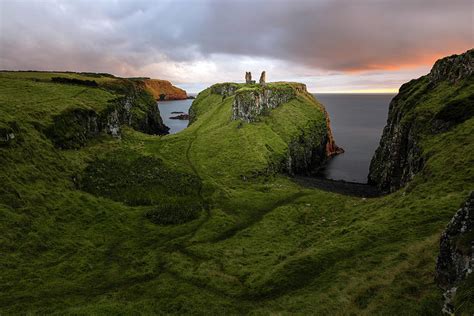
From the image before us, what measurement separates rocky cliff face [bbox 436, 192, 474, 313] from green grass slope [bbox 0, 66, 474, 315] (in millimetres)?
1671

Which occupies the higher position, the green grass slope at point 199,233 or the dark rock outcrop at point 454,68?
the dark rock outcrop at point 454,68

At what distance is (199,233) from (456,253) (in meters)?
39.3

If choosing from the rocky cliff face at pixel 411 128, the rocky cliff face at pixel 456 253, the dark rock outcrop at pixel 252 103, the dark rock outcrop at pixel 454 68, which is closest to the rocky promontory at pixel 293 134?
the dark rock outcrop at pixel 252 103

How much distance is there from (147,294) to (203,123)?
118 metres

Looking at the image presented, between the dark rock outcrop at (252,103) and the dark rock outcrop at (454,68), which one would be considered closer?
the dark rock outcrop at (454,68)

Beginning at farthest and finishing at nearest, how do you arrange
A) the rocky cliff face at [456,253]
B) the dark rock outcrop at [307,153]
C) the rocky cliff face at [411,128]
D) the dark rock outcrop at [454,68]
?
the dark rock outcrop at [307,153] < the dark rock outcrop at [454,68] < the rocky cliff face at [411,128] < the rocky cliff face at [456,253]

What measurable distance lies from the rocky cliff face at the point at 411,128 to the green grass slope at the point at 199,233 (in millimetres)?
3459

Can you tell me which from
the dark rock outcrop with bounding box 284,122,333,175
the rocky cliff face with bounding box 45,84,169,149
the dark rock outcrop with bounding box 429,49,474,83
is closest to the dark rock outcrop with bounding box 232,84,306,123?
the dark rock outcrop with bounding box 284,122,333,175

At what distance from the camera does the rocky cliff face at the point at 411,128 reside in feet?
230

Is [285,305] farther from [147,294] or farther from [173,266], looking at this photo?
[173,266]

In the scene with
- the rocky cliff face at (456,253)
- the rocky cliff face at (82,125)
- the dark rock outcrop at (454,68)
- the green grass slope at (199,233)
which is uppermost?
the dark rock outcrop at (454,68)

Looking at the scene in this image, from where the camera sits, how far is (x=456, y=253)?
21266 mm

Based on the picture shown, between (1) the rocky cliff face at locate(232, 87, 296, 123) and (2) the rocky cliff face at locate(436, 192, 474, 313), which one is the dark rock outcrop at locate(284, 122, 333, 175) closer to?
(1) the rocky cliff face at locate(232, 87, 296, 123)

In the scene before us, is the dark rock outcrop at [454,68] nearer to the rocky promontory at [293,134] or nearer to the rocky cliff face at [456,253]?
the rocky promontory at [293,134]
